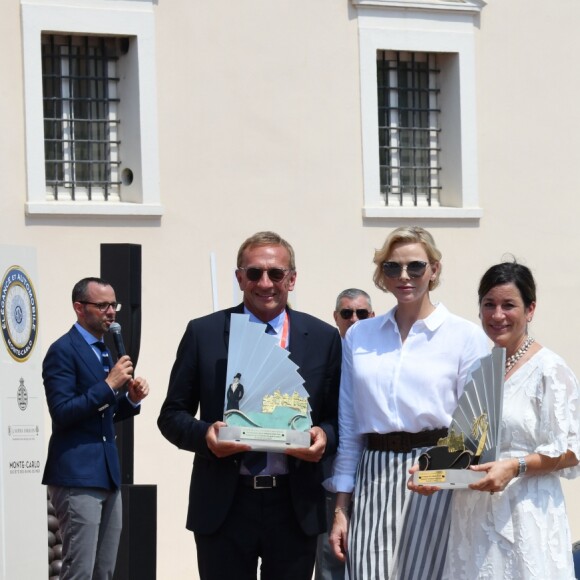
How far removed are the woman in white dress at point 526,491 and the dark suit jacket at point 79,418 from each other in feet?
10.8

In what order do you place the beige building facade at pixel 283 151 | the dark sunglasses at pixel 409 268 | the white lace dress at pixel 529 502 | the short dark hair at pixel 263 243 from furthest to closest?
the beige building facade at pixel 283 151 < the short dark hair at pixel 263 243 < the dark sunglasses at pixel 409 268 < the white lace dress at pixel 529 502

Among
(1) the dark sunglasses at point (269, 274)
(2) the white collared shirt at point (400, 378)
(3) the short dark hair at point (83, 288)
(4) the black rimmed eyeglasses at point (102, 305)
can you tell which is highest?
(1) the dark sunglasses at point (269, 274)

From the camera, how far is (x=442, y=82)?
1336 cm

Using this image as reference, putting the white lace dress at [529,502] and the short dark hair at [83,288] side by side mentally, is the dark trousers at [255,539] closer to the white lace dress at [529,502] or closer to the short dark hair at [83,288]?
the white lace dress at [529,502]

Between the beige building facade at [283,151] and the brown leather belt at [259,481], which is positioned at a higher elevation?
the beige building facade at [283,151]

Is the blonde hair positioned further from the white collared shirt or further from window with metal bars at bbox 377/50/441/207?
window with metal bars at bbox 377/50/441/207

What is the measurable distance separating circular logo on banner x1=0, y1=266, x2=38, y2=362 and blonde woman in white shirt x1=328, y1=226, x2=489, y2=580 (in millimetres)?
3451

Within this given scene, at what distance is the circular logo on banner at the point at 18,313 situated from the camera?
28.1ft

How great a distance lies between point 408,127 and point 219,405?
8.02 metres

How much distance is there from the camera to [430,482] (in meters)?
5.10

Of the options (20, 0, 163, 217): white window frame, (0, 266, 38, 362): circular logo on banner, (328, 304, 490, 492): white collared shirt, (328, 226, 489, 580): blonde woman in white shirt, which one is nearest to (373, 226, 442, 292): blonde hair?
(328, 226, 489, 580): blonde woman in white shirt

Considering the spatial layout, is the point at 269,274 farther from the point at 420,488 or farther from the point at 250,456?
the point at 420,488

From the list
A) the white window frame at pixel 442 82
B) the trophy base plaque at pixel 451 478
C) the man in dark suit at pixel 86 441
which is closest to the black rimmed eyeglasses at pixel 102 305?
the man in dark suit at pixel 86 441

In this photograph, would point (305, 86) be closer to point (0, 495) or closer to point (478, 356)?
A: point (0, 495)
